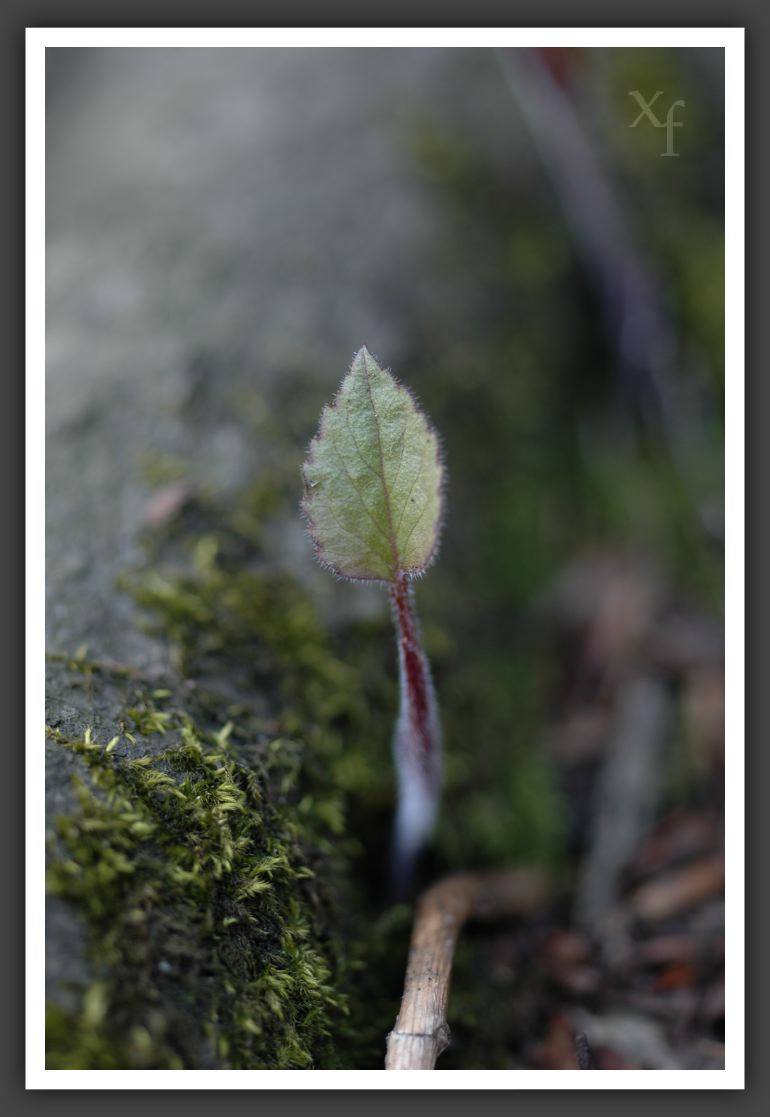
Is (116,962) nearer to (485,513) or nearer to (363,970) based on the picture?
(363,970)

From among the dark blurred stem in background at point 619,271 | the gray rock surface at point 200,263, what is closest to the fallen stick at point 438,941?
the gray rock surface at point 200,263

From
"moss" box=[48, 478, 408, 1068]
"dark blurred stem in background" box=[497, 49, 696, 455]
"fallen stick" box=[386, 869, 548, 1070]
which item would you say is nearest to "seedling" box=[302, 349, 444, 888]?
"moss" box=[48, 478, 408, 1068]

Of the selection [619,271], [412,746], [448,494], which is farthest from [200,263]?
[412,746]

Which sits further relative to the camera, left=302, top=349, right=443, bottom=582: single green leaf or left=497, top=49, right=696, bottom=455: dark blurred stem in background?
left=497, top=49, right=696, bottom=455: dark blurred stem in background

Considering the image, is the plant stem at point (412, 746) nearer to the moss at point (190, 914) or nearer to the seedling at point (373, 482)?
the seedling at point (373, 482)

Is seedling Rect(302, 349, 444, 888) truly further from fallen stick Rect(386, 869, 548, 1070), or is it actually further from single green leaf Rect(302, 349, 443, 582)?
A: fallen stick Rect(386, 869, 548, 1070)

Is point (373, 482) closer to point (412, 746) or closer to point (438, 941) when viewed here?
point (412, 746)
